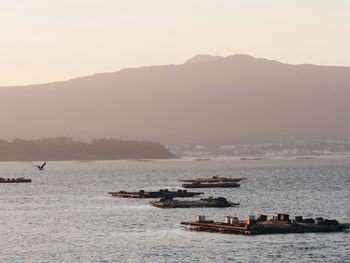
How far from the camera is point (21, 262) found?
94.4m

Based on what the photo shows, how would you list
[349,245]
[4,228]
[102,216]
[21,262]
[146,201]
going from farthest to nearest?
[146,201]
[102,216]
[4,228]
[349,245]
[21,262]

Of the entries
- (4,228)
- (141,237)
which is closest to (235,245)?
(141,237)

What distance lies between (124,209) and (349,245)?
62.0 metres

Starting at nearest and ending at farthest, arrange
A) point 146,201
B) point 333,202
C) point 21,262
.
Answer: point 21,262, point 333,202, point 146,201

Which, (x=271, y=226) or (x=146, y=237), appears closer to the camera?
(x=146, y=237)

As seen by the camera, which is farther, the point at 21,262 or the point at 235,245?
the point at 235,245

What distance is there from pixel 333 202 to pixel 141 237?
64.5 m

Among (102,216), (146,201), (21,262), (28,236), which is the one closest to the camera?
(21,262)

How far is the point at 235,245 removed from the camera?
101812 millimetres

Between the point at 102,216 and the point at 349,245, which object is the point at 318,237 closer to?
the point at 349,245

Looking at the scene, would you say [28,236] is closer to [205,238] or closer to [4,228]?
[4,228]

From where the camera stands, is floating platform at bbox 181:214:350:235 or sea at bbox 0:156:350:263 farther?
floating platform at bbox 181:214:350:235

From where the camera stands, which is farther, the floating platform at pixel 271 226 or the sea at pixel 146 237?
the floating platform at pixel 271 226

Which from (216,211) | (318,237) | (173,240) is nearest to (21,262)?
(173,240)
